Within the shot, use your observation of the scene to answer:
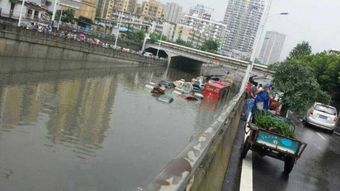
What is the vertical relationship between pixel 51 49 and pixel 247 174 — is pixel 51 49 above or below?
below

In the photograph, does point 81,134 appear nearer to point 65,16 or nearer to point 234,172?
point 234,172

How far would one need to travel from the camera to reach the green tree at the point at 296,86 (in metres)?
22.7

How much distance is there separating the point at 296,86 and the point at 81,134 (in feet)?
35.3

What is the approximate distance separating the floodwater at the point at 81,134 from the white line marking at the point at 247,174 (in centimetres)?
267

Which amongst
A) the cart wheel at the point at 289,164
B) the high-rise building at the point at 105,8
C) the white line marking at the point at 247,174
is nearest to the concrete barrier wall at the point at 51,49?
the white line marking at the point at 247,174

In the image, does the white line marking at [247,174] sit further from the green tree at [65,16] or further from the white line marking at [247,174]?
the green tree at [65,16]

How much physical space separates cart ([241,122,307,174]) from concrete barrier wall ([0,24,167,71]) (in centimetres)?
3351

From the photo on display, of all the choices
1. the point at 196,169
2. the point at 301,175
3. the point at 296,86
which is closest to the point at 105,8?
the point at 296,86

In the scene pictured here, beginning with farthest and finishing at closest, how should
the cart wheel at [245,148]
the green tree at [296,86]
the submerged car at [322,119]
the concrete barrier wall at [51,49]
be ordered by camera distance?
the concrete barrier wall at [51,49] < the submerged car at [322,119] < the green tree at [296,86] < the cart wheel at [245,148]

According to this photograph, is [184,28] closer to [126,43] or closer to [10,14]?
[126,43]

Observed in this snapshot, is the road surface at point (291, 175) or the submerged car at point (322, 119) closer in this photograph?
the road surface at point (291, 175)

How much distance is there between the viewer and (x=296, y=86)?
75.3 feet

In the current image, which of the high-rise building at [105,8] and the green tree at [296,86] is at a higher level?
the high-rise building at [105,8]

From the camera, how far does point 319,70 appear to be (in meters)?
51.5
